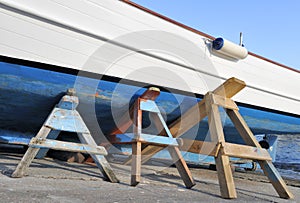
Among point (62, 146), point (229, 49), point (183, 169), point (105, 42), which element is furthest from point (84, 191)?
point (229, 49)

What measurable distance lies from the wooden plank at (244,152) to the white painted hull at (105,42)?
893mm

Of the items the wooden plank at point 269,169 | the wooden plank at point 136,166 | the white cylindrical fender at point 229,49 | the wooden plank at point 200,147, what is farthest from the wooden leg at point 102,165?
the white cylindrical fender at point 229,49

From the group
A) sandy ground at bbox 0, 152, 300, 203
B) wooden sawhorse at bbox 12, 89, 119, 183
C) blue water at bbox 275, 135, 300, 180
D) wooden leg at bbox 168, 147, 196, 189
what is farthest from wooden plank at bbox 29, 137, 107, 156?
blue water at bbox 275, 135, 300, 180

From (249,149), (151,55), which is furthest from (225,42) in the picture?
(249,149)

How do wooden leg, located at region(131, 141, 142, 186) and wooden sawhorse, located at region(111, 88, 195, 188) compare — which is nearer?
wooden leg, located at region(131, 141, 142, 186)

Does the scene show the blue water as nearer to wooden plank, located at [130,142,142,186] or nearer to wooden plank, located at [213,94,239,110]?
wooden plank, located at [213,94,239,110]

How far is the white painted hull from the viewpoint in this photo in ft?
6.73

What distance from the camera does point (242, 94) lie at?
10.7 feet

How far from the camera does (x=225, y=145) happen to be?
199 cm

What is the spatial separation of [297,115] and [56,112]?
10.4ft

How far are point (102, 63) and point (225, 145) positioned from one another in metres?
1.10

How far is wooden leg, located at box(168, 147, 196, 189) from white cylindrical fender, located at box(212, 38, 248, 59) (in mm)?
1160

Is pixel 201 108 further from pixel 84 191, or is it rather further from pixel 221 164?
pixel 84 191

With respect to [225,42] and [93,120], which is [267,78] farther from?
[93,120]
